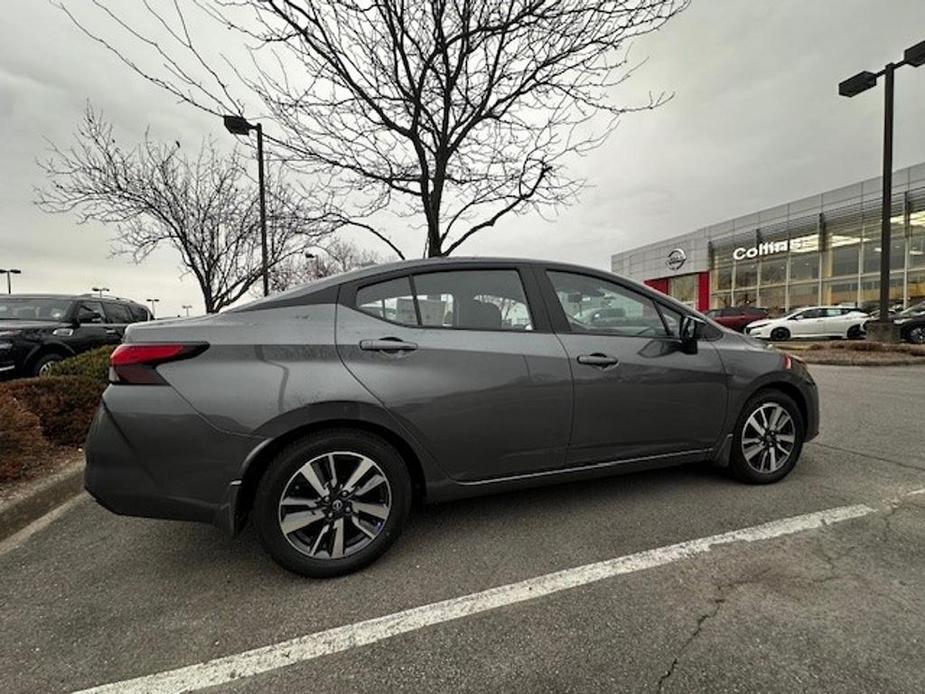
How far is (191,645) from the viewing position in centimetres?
179

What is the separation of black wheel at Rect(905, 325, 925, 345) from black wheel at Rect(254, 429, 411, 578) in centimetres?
1908

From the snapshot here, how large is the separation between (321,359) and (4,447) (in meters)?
3.00

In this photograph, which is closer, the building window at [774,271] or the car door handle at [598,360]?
the car door handle at [598,360]

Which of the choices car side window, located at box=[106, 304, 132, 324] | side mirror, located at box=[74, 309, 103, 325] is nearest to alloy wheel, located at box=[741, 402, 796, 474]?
side mirror, located at box=[74, 309, 103, 325]

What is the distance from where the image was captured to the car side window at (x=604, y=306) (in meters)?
2.82

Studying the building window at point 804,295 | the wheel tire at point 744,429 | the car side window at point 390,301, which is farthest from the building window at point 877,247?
the car side window at point 390,301

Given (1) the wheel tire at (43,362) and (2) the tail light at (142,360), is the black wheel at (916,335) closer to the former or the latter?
(2) the tail light at (142,360)

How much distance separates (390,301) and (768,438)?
9.48 ft

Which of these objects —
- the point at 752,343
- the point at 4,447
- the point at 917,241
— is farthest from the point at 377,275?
the point at 917,241

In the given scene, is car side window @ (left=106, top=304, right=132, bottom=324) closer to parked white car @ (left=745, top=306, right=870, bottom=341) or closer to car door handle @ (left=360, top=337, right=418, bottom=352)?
car door handle @ (left=360, top=337, right=418, bottom=352)

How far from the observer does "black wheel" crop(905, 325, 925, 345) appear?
14266 mm

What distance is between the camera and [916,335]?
47.1 ft

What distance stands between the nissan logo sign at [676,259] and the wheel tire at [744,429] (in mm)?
35620

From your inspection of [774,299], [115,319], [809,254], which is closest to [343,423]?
[115,319]
